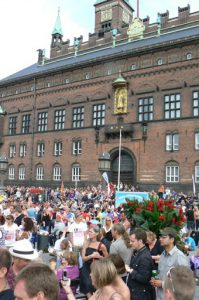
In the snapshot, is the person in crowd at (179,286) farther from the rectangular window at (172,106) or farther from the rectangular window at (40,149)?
the rectangular window at (40,149)

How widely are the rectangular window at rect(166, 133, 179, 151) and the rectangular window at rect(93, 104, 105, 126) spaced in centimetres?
799

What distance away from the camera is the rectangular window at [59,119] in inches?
1674

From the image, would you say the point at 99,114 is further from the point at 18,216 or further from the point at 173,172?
the point at 18,216

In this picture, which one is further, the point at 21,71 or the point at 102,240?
the point at 21,71

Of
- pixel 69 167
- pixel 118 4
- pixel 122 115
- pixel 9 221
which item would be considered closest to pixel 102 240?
pixel 9 221

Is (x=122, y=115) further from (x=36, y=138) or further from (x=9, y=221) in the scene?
(x=9, y=221)

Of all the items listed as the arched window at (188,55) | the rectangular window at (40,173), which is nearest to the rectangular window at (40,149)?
the rectangular window at (40,173)

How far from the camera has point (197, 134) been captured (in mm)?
31375

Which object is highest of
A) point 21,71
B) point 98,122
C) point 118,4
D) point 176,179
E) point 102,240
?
point 118,4

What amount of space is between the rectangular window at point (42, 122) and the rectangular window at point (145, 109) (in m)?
13.6

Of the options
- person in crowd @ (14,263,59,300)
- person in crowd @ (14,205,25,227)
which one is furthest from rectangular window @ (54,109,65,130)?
person in crowd @ (14,263,59,300)

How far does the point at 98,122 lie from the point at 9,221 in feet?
97.1

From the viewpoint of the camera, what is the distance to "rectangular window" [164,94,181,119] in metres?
33.0

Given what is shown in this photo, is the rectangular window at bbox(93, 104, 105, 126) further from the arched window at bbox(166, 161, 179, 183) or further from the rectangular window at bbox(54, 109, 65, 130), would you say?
the arched window at bbox(166, 161, 179, 183)
